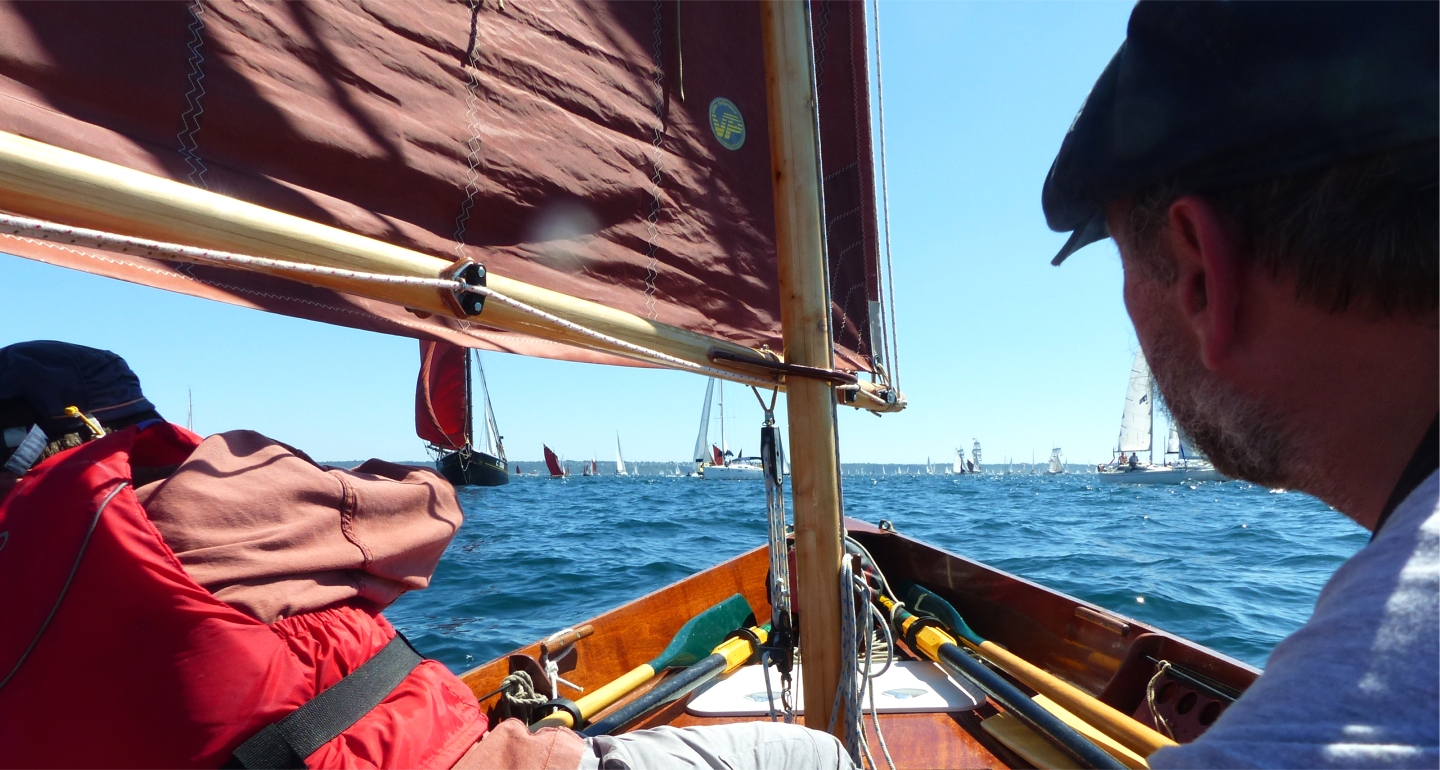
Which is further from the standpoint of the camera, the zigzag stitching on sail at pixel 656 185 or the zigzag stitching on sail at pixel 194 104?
the zigzag stitching on sail at pixel 656 185

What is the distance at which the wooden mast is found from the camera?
1697 millimetres

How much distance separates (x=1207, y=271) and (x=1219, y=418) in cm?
13

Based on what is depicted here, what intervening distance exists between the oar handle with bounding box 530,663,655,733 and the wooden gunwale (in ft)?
0.81

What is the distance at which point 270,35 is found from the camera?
49.0 inches

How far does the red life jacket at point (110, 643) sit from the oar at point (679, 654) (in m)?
1.08

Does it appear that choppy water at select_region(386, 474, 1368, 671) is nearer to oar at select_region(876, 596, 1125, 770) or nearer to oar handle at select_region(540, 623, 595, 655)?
oar handle at select_region(540, 623, 595, 655)

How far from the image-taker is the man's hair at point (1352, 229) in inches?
17.5

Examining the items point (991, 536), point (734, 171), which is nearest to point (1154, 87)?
point (734, 171)

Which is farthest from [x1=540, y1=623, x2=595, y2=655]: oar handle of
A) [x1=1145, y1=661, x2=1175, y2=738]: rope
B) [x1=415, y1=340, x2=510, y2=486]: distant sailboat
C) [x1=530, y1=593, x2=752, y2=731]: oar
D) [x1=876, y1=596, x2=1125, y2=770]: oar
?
[x1=415, y1=340, x2=510, y2=486]: distant sailboat

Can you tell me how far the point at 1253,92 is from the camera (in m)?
0.48

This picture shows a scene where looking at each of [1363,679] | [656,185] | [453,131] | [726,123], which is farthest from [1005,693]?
[453,131]

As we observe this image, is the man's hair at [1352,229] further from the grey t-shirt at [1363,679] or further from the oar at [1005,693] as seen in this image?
the oar at [1005,693]

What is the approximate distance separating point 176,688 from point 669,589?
8.34 feet

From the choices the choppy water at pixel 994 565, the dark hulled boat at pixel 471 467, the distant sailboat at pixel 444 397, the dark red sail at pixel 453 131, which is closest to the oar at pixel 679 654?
the dark red sail at pixel 453 131
